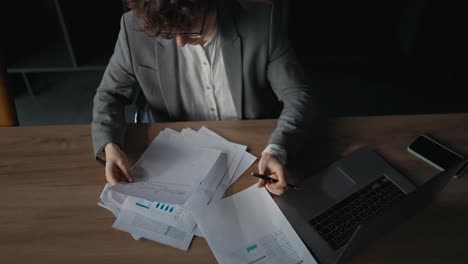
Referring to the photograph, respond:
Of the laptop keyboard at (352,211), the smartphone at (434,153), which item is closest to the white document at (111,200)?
the laptop keyboard at (352,211)

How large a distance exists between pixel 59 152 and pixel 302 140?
28.7 inches

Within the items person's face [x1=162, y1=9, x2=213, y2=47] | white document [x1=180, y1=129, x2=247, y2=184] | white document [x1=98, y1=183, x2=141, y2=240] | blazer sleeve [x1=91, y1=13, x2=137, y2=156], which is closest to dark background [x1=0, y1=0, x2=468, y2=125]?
blazer sleeve [x1=91, y1=13, x2=137, y2=156]

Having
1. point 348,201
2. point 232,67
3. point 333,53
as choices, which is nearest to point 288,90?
point 232,67

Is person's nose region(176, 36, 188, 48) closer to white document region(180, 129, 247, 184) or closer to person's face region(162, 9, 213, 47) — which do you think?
person's face region(162, 9, 213, 47)

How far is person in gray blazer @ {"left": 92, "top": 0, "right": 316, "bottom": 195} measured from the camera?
1147mm

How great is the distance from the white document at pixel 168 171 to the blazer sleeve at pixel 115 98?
0.38 ft

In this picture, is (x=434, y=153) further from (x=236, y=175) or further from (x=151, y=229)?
(x=151, y=229)

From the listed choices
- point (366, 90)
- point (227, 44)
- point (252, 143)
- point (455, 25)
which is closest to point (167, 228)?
point (252, 143)

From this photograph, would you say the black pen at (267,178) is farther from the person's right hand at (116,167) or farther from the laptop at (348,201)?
the person's right hand at (116,167)

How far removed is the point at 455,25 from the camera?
2.66 meters

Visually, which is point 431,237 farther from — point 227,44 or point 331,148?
point 227,44

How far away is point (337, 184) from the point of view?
1.11 m

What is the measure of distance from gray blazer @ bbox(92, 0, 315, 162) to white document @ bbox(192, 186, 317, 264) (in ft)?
0.89

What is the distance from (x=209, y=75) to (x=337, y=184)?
582 mm
